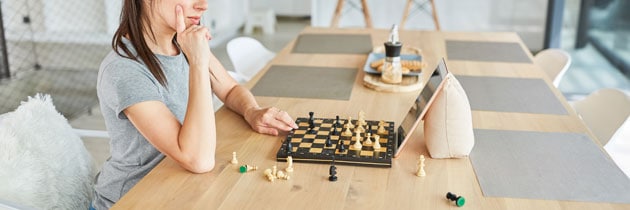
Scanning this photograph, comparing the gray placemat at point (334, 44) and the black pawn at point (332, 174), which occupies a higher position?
the black pawn at point (332, 174)

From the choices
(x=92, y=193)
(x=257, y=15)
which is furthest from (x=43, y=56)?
(x=92, y=193)

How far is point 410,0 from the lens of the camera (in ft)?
17.0

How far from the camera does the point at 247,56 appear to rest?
3217 mm

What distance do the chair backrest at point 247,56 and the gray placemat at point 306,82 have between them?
60 cm

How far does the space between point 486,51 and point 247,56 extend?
3.81 ft

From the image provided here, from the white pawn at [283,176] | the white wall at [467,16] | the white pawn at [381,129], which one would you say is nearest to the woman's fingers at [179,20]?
the white pawn at [283,176]

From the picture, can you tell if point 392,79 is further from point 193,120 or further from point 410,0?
point 410,0

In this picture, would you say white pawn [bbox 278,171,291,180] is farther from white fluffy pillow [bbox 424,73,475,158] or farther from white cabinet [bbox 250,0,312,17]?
white cabinet [bbox 250,0,312,17]

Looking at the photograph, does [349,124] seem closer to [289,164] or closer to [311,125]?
[311,125]

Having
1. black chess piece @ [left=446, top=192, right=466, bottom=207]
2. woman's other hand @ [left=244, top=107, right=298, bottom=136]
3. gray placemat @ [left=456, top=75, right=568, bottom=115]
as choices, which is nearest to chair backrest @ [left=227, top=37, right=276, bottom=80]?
gray placemat @ [left=456, top=75, right=568, bottom=115]

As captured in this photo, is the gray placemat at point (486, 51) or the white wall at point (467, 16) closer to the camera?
the gray placemat at point (486, 51)

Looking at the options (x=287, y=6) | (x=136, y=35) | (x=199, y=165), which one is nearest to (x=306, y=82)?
(x=136, y=35)

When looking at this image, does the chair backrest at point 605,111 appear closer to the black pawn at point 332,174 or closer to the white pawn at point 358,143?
the white pawn at point 358,143

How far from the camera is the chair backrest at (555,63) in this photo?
9.26 ft
